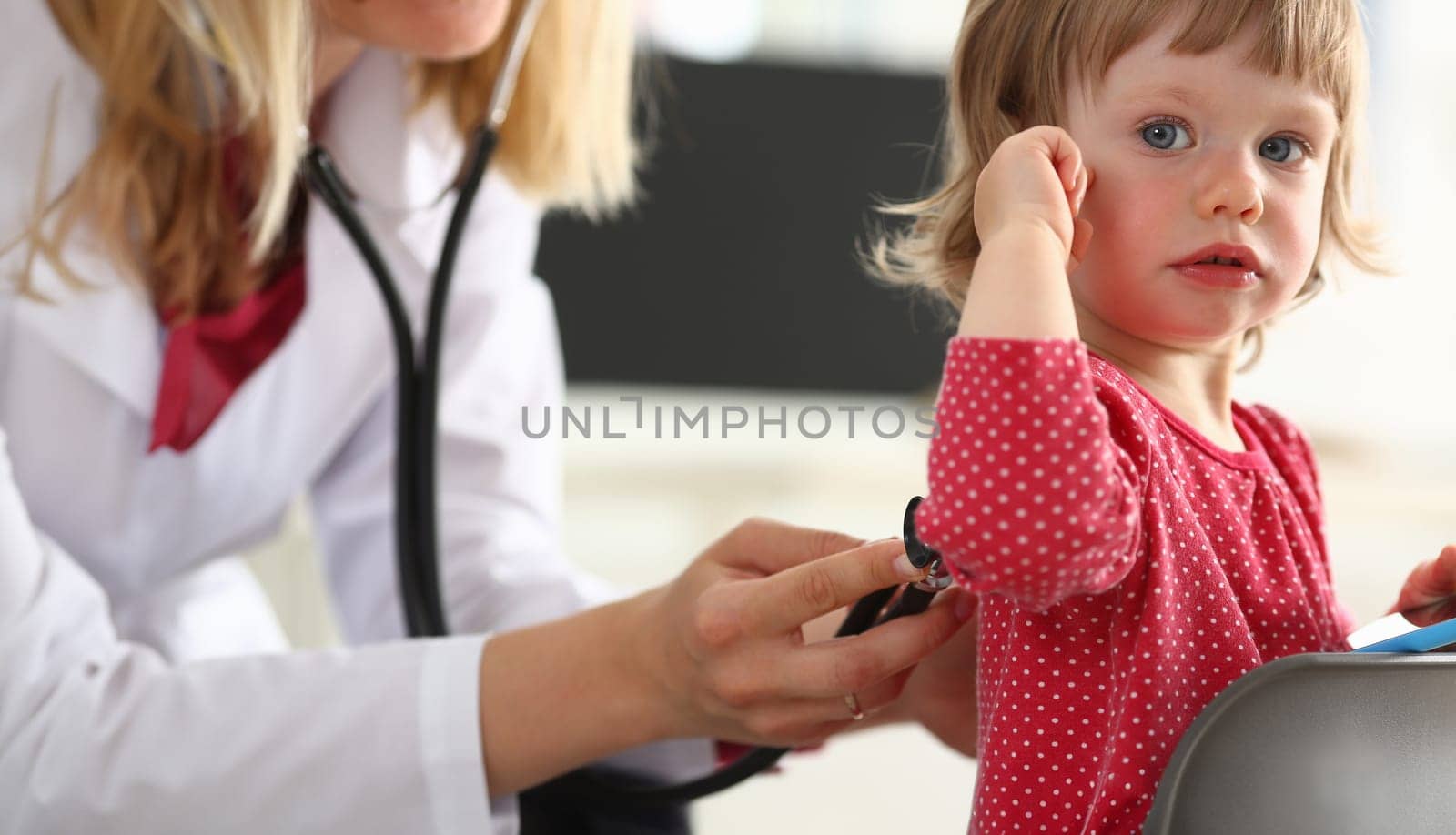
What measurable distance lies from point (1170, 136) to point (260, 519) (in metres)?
0.75

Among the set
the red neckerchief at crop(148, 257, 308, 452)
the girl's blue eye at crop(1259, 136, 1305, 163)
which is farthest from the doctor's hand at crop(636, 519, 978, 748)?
the red neckerchief at crop(148, 257, 308, 452)

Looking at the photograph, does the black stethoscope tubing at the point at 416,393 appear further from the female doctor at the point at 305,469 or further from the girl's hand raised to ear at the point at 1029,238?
the girl's hand raised to ear at the point at 1029,238

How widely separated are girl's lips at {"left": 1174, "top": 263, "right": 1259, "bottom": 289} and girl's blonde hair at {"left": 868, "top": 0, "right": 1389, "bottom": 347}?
3.3 inches

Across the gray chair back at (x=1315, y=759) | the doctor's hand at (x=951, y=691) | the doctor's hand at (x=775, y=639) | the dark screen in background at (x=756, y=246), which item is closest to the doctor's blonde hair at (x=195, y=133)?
the doctor's hand at (x=775, y=639)

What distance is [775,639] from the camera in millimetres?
663

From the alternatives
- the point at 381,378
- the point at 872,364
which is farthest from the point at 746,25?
the point at 381,378

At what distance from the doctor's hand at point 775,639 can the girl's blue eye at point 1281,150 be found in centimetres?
23

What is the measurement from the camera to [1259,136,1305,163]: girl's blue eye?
0.60 meters

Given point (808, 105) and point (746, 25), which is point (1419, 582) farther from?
point (746, 25)

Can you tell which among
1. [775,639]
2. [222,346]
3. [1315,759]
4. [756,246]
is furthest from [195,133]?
[756,246]

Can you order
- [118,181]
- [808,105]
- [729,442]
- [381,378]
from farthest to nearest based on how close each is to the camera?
[729,442] → [808,105] → [381,378] → [118,181]

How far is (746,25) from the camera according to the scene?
2475 mm

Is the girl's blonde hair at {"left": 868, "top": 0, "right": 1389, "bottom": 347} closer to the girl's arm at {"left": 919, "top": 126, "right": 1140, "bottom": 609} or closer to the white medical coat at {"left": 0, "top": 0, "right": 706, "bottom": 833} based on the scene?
the girl's arm at {"left": 919, "top": 126, "right": 1140, "bottom": 609}

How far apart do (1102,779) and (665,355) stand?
4.56 feet
